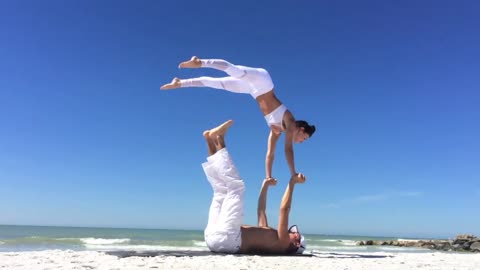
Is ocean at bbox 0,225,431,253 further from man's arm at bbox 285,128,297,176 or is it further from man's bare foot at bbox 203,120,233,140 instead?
man's bare foot at bbox 203,120,233,140

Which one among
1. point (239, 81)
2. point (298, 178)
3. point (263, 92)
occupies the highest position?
point (239, 81)

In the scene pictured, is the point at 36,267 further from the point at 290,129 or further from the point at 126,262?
the point at 290,129

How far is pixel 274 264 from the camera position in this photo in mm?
4605

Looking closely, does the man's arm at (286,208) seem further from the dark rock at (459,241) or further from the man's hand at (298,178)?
the dark rock at (459,241)

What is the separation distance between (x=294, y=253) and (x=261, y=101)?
6.96ft

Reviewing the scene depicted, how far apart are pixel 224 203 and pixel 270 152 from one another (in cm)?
147

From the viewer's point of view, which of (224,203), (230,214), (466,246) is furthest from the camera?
(466,246)

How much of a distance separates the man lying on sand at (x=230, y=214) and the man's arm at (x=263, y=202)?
188 millimetres

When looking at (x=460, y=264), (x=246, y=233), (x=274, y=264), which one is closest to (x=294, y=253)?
(x=246, y=233)

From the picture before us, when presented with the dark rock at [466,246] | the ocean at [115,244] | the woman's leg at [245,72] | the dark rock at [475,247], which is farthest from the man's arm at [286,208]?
the dark rock at [466,246]

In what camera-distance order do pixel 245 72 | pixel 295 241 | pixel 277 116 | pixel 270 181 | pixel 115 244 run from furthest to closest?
pixel 115 244, pixel 277 116, pixel 245 72, pixel 270 181, pixel 295 241

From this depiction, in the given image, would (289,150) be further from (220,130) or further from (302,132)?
(220,130)

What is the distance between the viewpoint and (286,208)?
5.36 m

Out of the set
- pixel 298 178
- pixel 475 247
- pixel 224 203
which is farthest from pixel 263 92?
pixel 475 247
